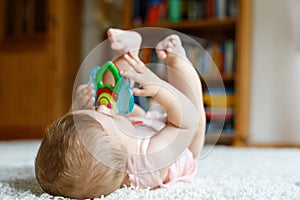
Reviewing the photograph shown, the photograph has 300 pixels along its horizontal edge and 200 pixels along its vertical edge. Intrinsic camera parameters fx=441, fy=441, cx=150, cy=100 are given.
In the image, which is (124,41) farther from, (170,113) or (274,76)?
(274,76)

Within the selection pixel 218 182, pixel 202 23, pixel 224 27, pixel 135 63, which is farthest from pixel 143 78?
pixel 224 27

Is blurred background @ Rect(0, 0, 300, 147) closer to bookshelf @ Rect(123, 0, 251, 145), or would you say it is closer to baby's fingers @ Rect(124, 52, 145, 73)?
bookshelf @ Rect(123, 0, 251, 145)

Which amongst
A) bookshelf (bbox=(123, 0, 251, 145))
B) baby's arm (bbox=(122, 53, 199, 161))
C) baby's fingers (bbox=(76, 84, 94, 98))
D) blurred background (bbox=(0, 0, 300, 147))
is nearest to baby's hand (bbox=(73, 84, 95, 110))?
baby's fingers (bbox=(76, 84, 94, 98))

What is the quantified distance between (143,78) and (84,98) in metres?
0.16

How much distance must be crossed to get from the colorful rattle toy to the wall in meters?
1.75

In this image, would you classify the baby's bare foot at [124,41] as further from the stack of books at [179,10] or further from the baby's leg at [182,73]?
the stack of books at [179,10]

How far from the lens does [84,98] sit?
0.82 metres

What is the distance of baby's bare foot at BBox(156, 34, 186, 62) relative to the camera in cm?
88

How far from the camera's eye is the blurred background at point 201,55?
2305 mm

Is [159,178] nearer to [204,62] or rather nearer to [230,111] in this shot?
[204,62]

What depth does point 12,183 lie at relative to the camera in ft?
2.77

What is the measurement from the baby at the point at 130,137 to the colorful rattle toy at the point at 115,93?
0.6 inches

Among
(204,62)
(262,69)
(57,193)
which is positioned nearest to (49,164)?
(57,193)

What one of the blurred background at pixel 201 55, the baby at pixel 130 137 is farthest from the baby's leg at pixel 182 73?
the blurred background at pixel 201 55
